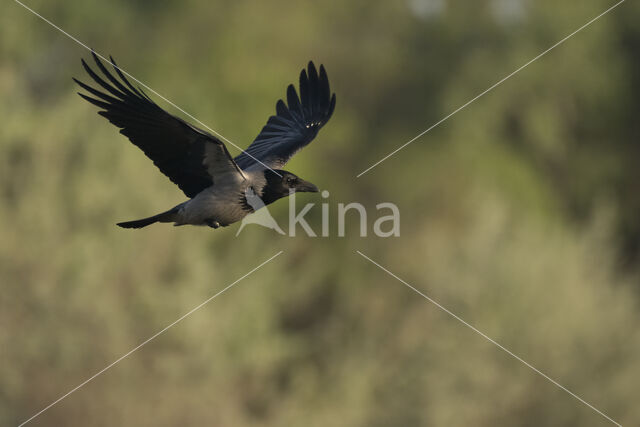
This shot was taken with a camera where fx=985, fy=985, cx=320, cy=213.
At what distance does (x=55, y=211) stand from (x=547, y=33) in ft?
63.8

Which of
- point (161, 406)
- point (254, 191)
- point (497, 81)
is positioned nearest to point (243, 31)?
point (497, 81)

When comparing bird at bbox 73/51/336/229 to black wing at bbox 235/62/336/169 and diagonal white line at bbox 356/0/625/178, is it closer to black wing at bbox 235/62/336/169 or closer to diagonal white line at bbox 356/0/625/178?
black wing at bbox 235/62/336/169

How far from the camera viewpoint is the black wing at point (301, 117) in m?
7.93

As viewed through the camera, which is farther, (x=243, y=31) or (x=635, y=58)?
(x=635, y=58)

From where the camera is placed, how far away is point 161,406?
62.5 feet

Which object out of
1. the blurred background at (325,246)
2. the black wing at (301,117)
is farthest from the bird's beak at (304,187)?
the blurred background at (325,246)

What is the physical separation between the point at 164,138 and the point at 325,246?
22.7 metres

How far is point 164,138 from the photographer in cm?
626

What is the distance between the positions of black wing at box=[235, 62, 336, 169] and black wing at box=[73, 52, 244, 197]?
140 cm

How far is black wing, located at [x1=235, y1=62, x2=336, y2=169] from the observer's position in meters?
7.93

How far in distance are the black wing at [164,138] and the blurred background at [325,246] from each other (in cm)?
Result: 1296

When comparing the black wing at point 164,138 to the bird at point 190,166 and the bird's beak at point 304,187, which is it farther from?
the bird's beak at point 304,187

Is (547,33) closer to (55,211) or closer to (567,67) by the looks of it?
(567,67)

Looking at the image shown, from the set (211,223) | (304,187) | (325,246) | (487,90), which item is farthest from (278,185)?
(487,90)
